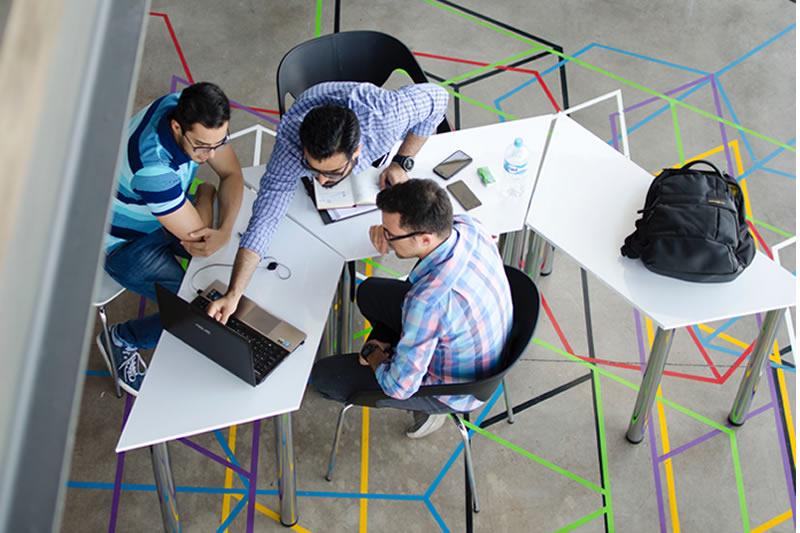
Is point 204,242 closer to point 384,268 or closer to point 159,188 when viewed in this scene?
point 159,188

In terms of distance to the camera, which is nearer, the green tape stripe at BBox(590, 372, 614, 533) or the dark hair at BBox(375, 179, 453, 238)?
the dark hair at BBox(375, 179, 453, 238)

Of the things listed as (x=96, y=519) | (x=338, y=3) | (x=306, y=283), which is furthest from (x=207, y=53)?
(x=96, y=519)

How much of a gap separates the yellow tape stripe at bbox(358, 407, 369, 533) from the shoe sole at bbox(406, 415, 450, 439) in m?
0.19

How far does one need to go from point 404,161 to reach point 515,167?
44cm

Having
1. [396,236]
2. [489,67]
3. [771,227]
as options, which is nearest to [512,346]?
[396,236]

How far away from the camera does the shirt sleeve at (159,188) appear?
2691mm

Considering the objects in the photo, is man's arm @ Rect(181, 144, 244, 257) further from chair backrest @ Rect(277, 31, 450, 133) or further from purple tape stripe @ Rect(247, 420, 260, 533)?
purple tape stripe @ Rect(247, 420, 260, 533)

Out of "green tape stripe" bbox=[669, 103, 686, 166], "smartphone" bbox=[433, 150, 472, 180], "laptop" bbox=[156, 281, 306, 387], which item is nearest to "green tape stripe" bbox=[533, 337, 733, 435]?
"smartphone" bbox=[433, 150, 472, 180]

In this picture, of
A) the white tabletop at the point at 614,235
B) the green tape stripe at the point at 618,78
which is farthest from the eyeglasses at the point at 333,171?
the green tape stripe at the point at 618,78

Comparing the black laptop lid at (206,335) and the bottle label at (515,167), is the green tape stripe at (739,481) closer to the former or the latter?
the bottle label at (515,167)

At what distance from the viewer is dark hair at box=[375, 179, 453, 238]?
95.5 inches

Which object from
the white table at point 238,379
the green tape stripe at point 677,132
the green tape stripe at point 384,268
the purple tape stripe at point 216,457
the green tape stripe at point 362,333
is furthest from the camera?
the green tape stripe at point 677,132

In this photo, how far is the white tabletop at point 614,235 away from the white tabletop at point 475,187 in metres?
0.07

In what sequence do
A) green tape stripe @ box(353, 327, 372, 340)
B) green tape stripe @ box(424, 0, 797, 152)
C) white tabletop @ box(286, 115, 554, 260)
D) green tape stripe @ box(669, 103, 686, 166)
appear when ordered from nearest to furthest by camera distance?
white tabletop @ box(286, 115, 554, 260) < green tape stripe @ box(353, 327, 372, 340) < green tape stripe @ box(669, 103, 686, 166) < green tape stripe @ box(424, 0, 797, 152)
